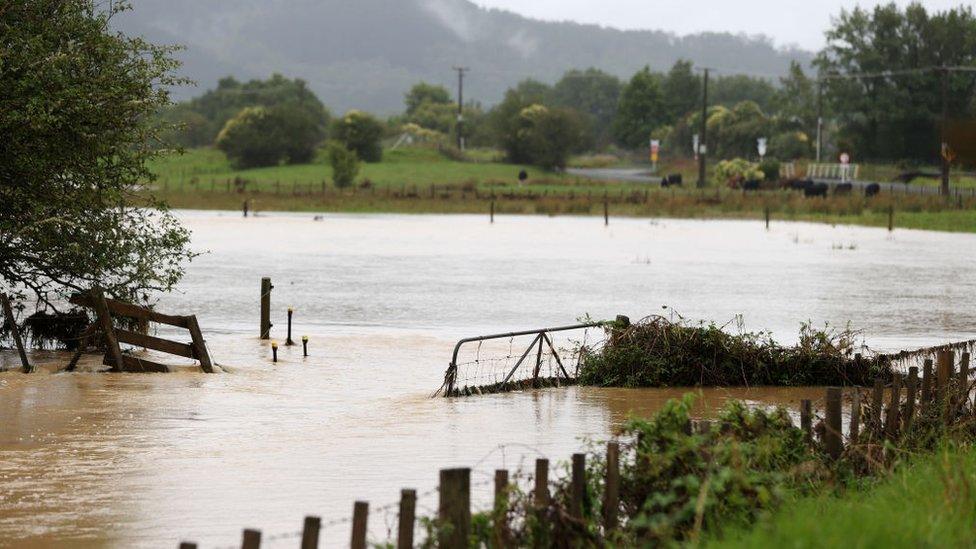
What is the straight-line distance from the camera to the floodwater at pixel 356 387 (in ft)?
50.4

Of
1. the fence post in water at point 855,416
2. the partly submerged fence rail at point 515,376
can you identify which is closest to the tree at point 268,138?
the partly submerged fence rail at point 515,376

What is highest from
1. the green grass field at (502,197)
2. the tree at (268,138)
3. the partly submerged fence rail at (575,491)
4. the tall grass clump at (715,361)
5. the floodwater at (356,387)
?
the tree at (268,138)

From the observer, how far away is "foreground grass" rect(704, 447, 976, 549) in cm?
873

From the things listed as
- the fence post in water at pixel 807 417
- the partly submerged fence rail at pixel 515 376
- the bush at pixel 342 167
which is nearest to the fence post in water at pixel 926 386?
the fence post in water at pixel 807 417

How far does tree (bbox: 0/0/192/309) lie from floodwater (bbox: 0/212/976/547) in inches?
85.7

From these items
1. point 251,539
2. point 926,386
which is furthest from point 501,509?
point 926,386

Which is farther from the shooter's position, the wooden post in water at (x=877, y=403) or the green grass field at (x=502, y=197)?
the green grass field at (x=502, y=197)

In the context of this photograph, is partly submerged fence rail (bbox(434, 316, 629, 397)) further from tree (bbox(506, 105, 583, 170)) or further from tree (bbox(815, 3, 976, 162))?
tree (bbox(506, 105, 583, 170))

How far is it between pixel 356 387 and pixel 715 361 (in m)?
5.83

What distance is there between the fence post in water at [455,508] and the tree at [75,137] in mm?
15921

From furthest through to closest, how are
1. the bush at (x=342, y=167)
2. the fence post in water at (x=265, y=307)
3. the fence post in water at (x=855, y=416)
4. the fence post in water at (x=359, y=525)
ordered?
the bush at (x=342, y=167) < the fence post in water at (x=265, y=307) < the fence post in water at (x=855, y=416) < the fence post in water at (x=359, y=525)

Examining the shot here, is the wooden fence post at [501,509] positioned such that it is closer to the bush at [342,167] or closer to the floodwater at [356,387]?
the floodwater at [356,387]

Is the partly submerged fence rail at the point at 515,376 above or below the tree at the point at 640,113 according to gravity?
below

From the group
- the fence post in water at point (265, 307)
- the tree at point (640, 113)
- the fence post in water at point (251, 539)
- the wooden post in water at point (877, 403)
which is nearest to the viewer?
the fence post in water at point (251, 539)
